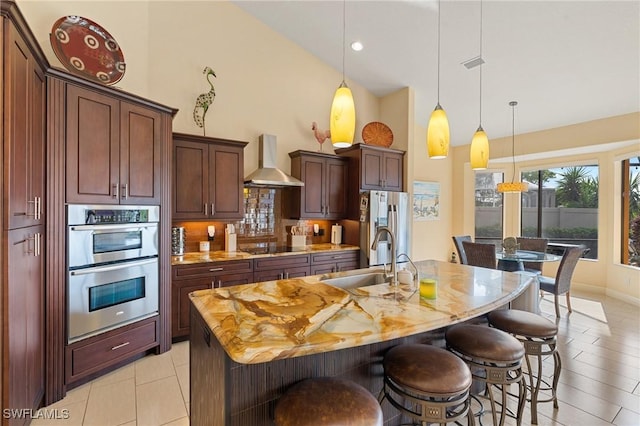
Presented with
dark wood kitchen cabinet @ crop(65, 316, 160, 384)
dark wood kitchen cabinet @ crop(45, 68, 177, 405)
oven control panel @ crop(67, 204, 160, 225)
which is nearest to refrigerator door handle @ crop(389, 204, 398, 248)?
dark wood kitchen cabinet @ crop(45, 68, 177, 405)

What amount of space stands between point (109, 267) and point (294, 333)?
218cm

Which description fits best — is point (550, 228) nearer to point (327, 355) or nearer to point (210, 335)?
point (327, 355)

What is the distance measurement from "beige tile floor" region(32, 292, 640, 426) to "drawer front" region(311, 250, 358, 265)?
6.08ft

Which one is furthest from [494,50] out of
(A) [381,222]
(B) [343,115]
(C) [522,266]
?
(C) [522,266]

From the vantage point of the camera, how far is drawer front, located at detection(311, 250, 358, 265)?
4148 mm

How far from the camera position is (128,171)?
2709 mm

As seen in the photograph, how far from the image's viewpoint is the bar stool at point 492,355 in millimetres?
1697

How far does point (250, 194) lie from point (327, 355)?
3131 mm

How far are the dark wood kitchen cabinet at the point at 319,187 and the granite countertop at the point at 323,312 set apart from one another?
2341 millimetres

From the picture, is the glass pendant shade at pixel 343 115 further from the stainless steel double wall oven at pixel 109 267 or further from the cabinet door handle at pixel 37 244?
the cabinet door handle at pixel 37 244

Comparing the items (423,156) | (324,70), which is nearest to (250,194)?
(324,70)

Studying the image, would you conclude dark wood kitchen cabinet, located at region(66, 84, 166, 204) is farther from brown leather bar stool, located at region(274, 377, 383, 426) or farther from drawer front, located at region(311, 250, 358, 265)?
brown leather bar stool, located at region(274, 377, 383, 426)

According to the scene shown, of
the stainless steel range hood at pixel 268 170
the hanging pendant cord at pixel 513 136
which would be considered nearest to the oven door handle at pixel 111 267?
the stainless steel range hood at pixel 268 170

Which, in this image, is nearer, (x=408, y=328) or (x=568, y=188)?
(x=408, y=328)
